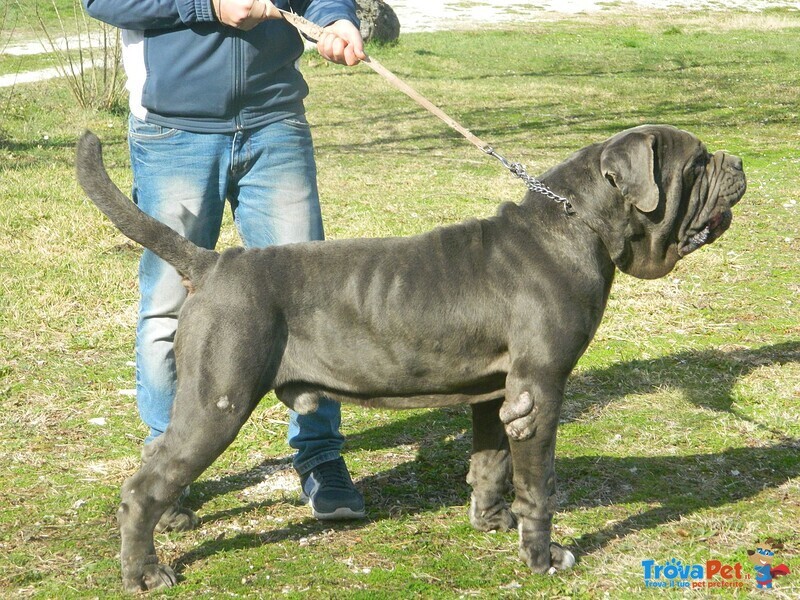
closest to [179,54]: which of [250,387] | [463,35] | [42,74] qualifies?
[250,387]

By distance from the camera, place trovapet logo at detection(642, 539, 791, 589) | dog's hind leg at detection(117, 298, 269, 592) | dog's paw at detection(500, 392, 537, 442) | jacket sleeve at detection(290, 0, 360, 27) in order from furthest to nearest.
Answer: jacket sleeve at detection(290, 0, 360, 27) < trovapet logo at detection(642, 539, 791, 589) < dog's paw at detection(500, 392, 537, 442) < dog's hind leg at detection(117, 298, 269, 592)

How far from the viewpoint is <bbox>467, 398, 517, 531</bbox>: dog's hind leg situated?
171 inches

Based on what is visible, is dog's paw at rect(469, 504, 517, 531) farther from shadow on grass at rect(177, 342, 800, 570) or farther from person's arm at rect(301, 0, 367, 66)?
person's arm at rect(301, 0, 367, 66)

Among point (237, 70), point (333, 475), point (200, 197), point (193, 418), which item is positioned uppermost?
point (237, 70)

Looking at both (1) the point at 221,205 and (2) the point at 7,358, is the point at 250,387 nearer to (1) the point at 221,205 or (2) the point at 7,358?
(1) the point at 221,205

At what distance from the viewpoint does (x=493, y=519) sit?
14.3ft

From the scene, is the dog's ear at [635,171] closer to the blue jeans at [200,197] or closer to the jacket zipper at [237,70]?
the blue jeans at [200,197]

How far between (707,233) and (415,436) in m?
2.15

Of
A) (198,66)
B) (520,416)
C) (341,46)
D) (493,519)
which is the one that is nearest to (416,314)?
(520,416)

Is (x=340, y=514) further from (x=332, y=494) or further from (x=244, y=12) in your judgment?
(x=244, y=12)

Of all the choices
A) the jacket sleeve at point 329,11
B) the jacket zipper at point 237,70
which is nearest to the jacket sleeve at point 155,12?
the jacket zipper at point 237,70

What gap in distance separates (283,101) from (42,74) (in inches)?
605

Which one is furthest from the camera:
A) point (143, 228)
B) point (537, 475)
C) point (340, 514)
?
point (340, 514)

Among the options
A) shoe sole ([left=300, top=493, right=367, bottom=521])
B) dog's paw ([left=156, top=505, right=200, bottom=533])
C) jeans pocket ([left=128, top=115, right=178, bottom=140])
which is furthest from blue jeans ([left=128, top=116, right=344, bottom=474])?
dog's paw ([left=156, top=505, right=200, bottom=533])
